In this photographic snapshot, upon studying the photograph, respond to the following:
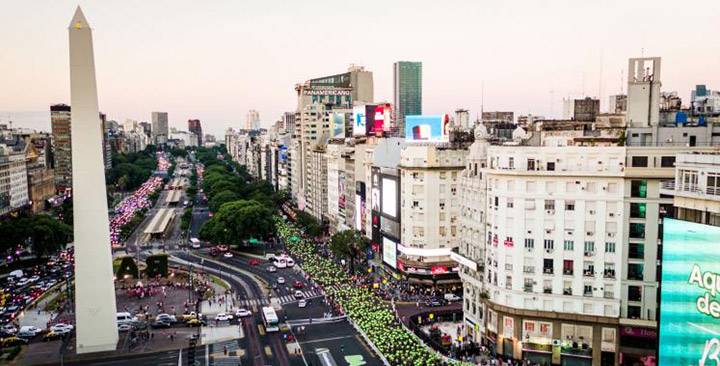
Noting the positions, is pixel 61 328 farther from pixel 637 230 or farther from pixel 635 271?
pixel 637 230

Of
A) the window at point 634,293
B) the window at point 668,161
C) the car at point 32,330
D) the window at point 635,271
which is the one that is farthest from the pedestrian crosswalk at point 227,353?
the window at point 668,161

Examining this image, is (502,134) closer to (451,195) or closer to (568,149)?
(451,195)

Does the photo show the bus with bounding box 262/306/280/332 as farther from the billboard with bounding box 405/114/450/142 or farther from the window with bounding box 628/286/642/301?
the window with bounding box 628/286/642/301

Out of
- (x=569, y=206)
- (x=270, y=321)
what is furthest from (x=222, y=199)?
(x=569, y=206)

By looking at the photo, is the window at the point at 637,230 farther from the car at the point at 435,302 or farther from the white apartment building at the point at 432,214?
the white apartment building at the point at 432,214

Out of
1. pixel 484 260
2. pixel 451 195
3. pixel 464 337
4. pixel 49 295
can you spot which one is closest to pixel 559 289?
pixel 484 260

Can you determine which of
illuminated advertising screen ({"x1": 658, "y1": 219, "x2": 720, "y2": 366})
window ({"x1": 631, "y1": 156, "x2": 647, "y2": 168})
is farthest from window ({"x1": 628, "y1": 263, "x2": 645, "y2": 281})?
illuminated advertising screen ({"x1": 658, "y1": 219, "x2": 720, "y2": 366})
